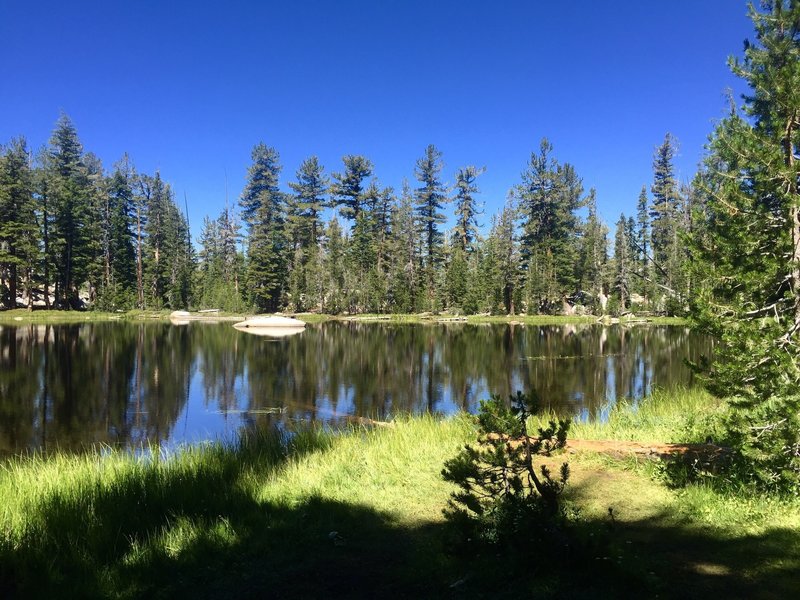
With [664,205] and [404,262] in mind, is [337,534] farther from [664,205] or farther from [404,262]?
[664,205]

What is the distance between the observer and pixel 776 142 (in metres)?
5.74

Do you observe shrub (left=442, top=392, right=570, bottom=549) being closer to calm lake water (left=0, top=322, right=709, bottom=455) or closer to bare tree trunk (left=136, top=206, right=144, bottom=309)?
calm lake water (left=0, top=322, right=709, bottom=455)

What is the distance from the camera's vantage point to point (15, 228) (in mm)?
51281

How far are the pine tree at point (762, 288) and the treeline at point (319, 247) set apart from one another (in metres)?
56.7

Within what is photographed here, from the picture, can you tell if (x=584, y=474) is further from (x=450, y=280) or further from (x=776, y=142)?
(x=450, y=280)

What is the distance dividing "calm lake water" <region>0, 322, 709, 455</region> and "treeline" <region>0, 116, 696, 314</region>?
24510 millimetres

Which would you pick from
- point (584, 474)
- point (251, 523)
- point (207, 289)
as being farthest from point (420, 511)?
point (207, 289)

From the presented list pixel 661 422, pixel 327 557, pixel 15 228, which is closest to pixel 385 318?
pixel 15 228

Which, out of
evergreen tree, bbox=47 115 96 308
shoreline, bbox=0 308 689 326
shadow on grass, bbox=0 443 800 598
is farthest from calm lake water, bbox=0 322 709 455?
evergreen tree, bbox=47 115 96 308

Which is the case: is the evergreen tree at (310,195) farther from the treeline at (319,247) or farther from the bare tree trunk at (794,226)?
the bare tree trunk at (794,226)

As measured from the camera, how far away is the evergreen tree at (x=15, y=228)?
168 feet

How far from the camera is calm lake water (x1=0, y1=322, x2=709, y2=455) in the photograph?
14.0 m

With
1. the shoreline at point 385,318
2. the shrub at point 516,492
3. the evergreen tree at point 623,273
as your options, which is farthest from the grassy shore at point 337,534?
the evergreen tree at point 623,273

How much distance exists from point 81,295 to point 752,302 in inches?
3147
